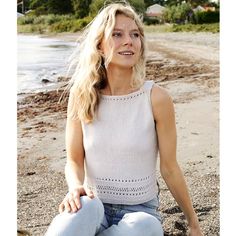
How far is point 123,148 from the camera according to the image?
2.97 ft

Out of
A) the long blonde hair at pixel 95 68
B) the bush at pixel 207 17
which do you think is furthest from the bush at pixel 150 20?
the long blonde hair at pixel 95 68

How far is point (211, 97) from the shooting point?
177cm

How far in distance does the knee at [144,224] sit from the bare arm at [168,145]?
116 millimetres

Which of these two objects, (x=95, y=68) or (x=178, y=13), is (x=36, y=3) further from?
(x=95, y=68)

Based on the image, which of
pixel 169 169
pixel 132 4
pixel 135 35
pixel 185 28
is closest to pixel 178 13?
pixel 185 28

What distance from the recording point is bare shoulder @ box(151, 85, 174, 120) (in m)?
0.88

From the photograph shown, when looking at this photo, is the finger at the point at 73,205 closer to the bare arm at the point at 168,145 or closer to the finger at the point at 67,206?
the finger at the point at 67,206

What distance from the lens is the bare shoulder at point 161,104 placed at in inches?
34.6

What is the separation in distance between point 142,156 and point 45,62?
0.91m

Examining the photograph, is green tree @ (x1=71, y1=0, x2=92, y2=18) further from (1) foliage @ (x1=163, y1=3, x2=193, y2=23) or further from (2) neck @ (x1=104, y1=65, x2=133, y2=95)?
(2) neck @ (x1=104, y1=65, x2=133, y2=95)

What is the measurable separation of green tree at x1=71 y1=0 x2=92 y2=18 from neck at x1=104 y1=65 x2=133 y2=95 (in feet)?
1.83

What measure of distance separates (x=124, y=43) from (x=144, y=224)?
0.36 meters
